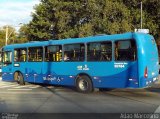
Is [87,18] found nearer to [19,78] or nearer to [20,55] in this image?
[20,55]

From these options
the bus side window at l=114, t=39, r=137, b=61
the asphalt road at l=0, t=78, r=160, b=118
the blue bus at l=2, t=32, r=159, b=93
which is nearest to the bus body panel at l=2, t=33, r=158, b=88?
the blue bus at l=2, t=32, r=159, b=93

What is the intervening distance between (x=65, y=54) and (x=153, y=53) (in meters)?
4.59

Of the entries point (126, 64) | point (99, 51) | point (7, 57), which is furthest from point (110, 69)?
point (7, 57)

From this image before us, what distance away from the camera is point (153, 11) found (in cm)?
4744

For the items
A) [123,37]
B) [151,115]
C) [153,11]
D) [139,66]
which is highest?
[153,11]

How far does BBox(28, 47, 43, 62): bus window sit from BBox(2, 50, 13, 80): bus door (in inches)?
94.7

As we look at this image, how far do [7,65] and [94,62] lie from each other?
8.48 m

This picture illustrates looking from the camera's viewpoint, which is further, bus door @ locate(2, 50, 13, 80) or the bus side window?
bus door @ locate(2, 50, 13, 80)

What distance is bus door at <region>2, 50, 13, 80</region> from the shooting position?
80.7 ft

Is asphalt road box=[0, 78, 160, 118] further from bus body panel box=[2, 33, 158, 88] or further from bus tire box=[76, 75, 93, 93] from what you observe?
bus tire box=[76, 75, 93, 93]

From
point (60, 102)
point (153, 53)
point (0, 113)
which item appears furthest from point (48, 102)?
point (153, 53)

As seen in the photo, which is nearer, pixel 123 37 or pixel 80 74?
pixel 123 37

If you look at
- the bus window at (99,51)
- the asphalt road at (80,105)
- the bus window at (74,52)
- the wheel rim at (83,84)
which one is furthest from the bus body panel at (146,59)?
the bus window at (74,52)

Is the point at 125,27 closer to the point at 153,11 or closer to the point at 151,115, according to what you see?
the point at 153,11
